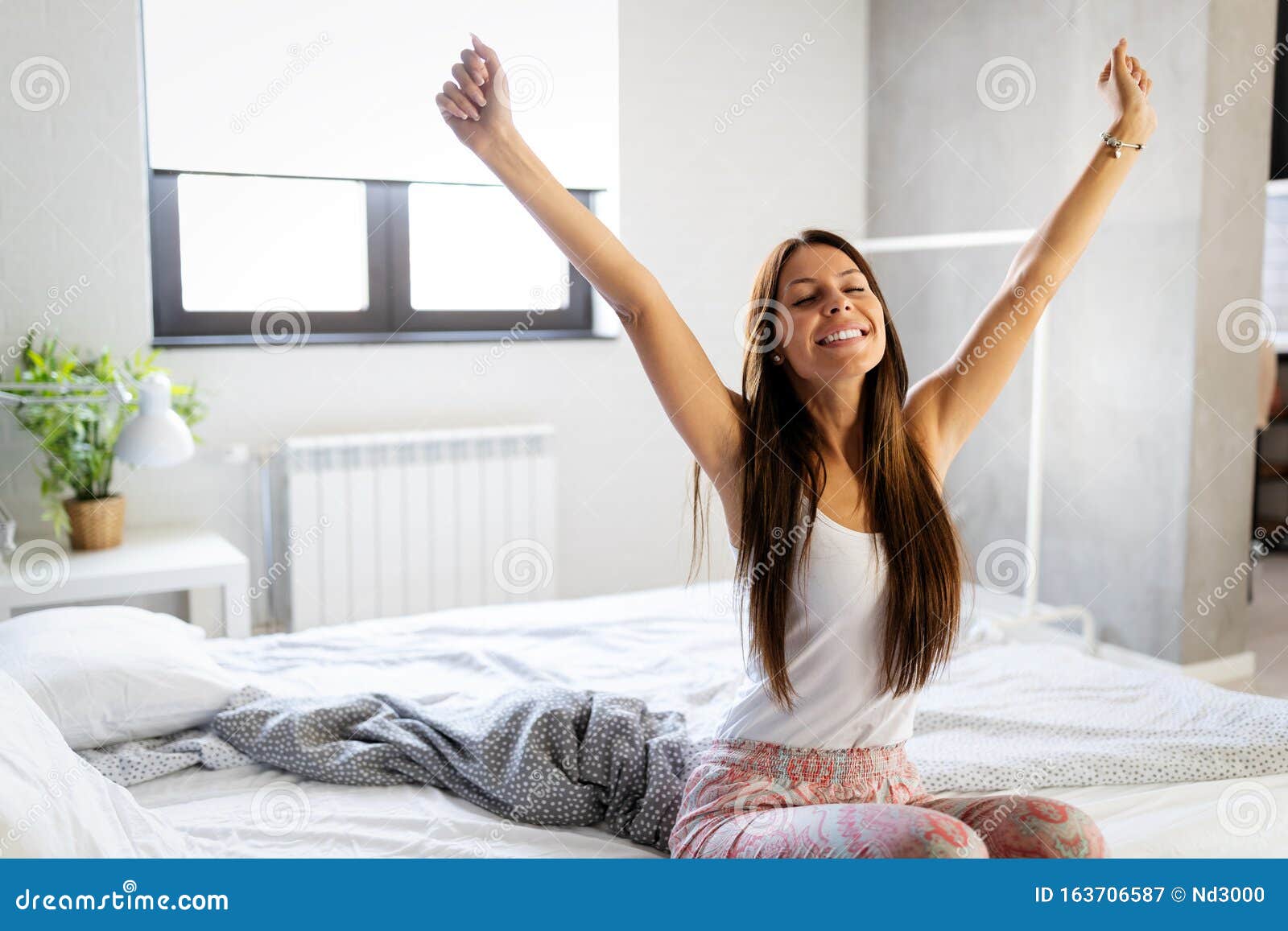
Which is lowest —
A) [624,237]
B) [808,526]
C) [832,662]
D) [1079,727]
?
[1079,727]

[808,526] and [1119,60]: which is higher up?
[1119,60]

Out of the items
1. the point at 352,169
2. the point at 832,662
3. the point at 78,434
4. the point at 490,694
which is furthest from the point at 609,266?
the point at 352,169

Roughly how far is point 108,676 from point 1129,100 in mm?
1539

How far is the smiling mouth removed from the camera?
1270 mm

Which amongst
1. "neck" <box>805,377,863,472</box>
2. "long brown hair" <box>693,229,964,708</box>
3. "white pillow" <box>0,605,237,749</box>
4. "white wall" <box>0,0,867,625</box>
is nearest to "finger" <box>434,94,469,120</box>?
"long brown hair" <box>693,229,964,708</box>

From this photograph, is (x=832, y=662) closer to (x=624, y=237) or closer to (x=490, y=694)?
(x=490, y=694)

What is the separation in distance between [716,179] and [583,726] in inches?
94.2

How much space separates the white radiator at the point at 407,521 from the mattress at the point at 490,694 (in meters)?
0.82

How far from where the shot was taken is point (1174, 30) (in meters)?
2.95

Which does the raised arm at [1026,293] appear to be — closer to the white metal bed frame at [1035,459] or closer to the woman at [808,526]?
the woman at [808,526]

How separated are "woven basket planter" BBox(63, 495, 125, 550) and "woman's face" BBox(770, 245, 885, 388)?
1971mm

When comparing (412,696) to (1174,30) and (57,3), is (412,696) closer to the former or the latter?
(57,3)

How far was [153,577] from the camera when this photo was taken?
8.33 ft

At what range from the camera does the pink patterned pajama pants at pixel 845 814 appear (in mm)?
1023
